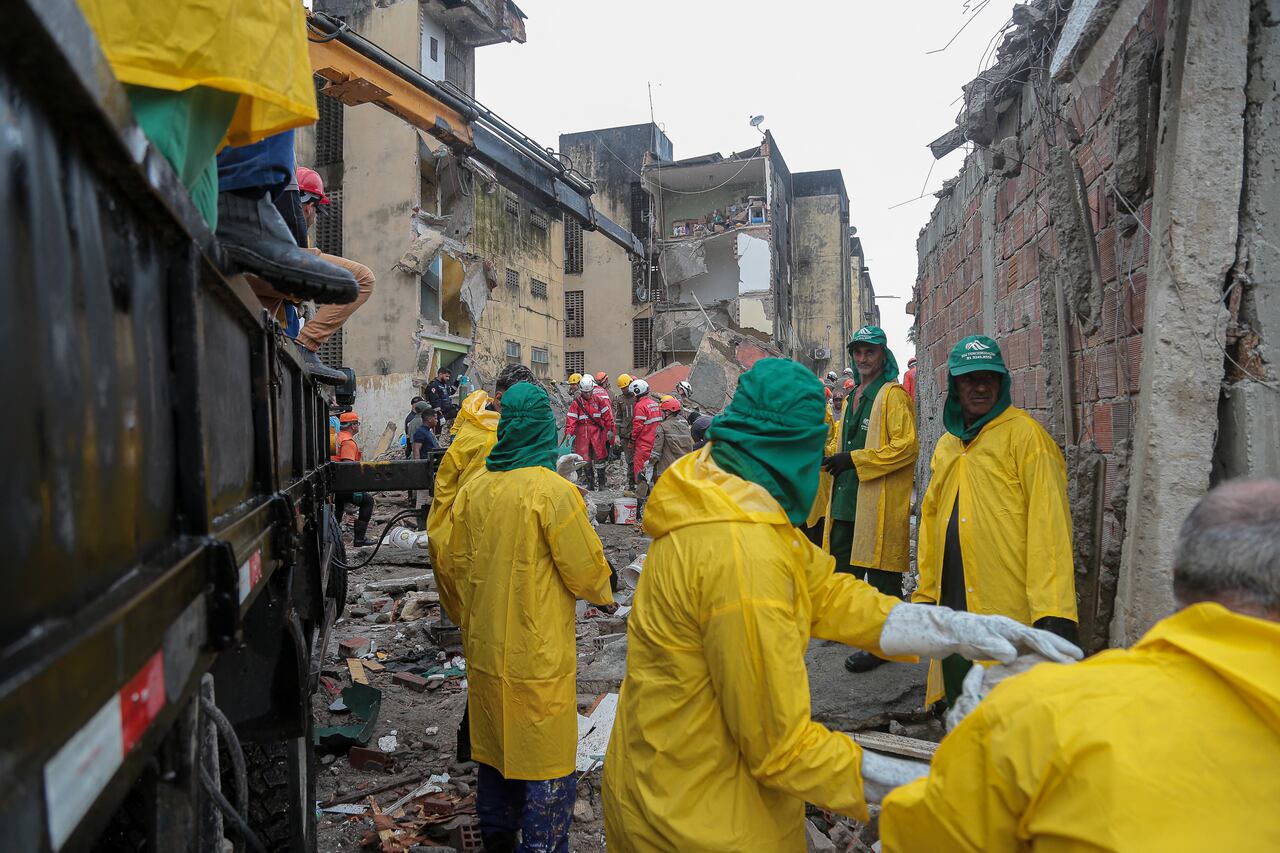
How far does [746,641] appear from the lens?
1.73m

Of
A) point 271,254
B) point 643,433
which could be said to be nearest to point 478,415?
point 271,254

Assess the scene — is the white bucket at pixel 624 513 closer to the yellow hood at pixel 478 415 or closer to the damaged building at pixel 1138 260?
the yellow hood at pixel 478 415

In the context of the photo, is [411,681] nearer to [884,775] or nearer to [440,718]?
[440,718]

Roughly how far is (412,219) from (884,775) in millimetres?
20273

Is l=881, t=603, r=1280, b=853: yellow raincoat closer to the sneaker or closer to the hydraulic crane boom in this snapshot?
the sneaker

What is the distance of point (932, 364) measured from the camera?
6.25 m

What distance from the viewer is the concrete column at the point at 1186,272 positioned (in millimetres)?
2162

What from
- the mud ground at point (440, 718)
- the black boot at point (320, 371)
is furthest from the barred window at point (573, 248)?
the black boot at point (320, 371)

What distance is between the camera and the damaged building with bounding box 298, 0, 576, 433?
19781 millimetres

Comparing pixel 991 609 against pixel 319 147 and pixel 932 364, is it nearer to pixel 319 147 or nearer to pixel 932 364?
pixel 932 364

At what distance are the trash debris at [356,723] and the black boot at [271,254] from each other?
3.01 meters

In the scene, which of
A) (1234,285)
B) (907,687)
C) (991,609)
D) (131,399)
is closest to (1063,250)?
(1234,285)

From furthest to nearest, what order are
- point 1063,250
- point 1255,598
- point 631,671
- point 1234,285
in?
point 1063,250 < point 1234,285 < point 631,671 < point 1255,598

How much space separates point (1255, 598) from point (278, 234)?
239 centimetres
